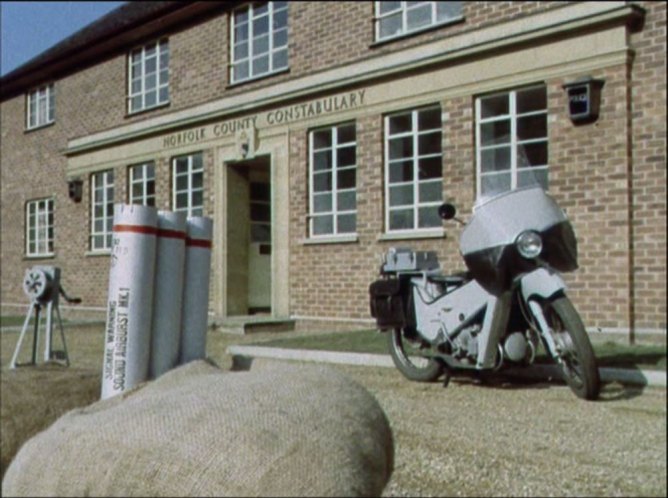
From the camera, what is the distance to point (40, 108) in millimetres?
2680

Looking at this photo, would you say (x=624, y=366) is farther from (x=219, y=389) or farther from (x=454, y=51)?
(x=219, y=389)

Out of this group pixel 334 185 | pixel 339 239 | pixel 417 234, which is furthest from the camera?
pixel 339 239

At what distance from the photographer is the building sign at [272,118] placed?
8.25 feet

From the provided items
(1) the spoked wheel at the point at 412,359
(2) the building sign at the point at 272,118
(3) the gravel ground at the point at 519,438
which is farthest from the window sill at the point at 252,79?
(1) the spoked wheel at the point at 412,359

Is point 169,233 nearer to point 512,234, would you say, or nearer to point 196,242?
point 196,242

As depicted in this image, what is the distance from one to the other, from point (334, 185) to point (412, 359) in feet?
4.88

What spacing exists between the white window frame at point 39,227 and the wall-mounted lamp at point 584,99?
4.21 feet

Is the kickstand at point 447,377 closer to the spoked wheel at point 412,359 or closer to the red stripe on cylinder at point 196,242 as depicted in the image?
the spoked wheel at point 412,359

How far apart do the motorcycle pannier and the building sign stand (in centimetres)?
84

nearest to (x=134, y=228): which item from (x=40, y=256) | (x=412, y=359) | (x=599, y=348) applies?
(x=40, y=256)

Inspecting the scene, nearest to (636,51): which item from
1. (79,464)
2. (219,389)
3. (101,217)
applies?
(101,217)

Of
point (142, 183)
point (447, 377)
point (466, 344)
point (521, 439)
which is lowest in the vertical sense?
point (521, 439)

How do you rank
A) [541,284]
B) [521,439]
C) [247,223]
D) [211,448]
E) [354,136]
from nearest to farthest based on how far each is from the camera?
[211,448], [541,284], [354,136], [247,223], [521,439]

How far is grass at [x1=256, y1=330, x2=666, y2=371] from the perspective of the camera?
1999mm
